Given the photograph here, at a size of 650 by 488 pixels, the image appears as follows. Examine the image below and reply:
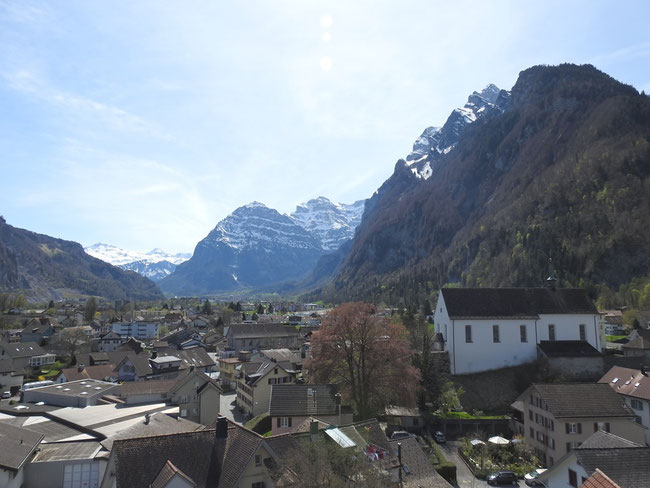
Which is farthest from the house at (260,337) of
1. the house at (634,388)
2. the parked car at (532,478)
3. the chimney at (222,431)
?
the chimney at (222,431)

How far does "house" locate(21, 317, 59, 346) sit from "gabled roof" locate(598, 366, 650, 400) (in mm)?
100021

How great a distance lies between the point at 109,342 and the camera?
105250 millimetres

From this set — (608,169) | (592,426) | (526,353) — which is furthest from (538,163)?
(592,426)

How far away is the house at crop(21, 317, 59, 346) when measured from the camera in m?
103

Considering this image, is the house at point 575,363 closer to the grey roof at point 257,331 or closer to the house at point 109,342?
the grey roof at point 257,331

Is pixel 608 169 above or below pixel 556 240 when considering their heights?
above

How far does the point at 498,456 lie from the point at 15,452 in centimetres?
3358

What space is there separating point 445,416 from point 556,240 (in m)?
108

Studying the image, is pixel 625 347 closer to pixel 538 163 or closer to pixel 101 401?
pixel 101 401

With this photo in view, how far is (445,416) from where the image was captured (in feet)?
147

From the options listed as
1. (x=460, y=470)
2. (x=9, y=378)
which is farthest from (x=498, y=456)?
(x=9, y=378)

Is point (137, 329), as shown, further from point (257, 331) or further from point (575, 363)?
point (575, 363)

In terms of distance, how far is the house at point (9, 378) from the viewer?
217 feet

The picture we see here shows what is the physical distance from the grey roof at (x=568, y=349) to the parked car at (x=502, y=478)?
19333mm
